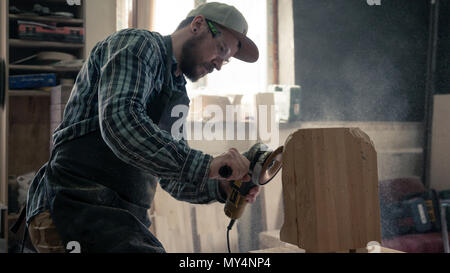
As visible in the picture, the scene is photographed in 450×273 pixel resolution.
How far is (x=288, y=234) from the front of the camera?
2.84 feet

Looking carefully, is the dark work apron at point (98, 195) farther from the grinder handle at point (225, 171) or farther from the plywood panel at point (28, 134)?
the plywood panel at point (28, 134)

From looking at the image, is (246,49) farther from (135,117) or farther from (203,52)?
(135,117)

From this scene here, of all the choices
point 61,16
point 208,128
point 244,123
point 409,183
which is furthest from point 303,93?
point 61,16

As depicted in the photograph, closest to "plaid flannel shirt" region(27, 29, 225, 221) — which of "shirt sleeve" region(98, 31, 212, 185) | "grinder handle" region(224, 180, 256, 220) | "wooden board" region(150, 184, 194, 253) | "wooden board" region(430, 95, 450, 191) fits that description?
"shirt sleeve" region(98, 31, 212, 185)

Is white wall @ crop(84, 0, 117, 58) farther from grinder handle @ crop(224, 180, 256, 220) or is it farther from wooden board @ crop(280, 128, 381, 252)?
wooden board @ crop(280, 128, 381, 252)

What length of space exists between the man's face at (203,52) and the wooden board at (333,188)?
1.46 feet

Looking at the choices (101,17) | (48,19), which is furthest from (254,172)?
(48,19)

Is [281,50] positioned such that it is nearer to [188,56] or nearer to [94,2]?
[94,2]

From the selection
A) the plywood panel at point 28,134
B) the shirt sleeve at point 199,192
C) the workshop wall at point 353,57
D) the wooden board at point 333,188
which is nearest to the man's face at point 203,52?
the shirt sleeve at point 199,192

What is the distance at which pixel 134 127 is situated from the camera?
32.6 inches

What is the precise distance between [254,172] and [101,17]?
1015 mm

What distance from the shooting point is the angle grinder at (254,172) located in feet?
3.12

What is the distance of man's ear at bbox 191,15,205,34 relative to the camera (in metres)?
1.16

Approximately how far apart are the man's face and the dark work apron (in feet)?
0.28
